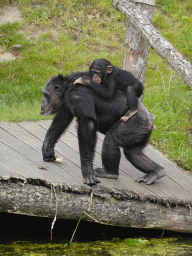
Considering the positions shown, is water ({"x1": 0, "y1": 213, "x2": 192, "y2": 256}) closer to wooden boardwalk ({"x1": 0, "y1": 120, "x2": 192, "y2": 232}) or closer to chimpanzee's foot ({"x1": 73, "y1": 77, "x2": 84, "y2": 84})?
wooden boardwalk ({"x1": 0, "y1": 120, "x2": 192, "y2": 232})

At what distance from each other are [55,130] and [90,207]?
1097mm

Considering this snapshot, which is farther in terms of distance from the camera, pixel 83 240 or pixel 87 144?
pixel 83 240

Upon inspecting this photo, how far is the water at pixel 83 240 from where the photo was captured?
453 centimetres

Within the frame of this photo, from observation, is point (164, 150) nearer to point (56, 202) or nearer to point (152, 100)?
point (152, 100)

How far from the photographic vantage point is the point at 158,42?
15.4 feet

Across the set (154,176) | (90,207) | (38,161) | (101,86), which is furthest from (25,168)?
(154,176)

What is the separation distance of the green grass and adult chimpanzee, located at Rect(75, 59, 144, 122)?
2065 millimetres

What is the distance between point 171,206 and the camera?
4.86m

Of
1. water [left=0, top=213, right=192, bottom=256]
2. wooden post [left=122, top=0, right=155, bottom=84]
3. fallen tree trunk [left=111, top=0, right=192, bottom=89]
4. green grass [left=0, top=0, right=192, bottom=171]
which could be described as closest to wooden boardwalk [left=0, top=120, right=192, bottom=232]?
water [left=0, top=213, right=192, bottom=256]

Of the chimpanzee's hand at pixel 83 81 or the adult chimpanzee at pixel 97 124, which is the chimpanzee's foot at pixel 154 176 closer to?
the adult chimpanzee at pixel 97 124

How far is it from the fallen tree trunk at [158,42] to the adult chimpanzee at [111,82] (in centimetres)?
45

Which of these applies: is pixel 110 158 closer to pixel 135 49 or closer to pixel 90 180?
pixel 90 180

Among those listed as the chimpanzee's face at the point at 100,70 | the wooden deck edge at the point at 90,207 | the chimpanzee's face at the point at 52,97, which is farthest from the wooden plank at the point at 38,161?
the chimpanzee's face at the point at 100,70

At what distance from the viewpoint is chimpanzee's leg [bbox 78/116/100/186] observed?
4.52 metres
